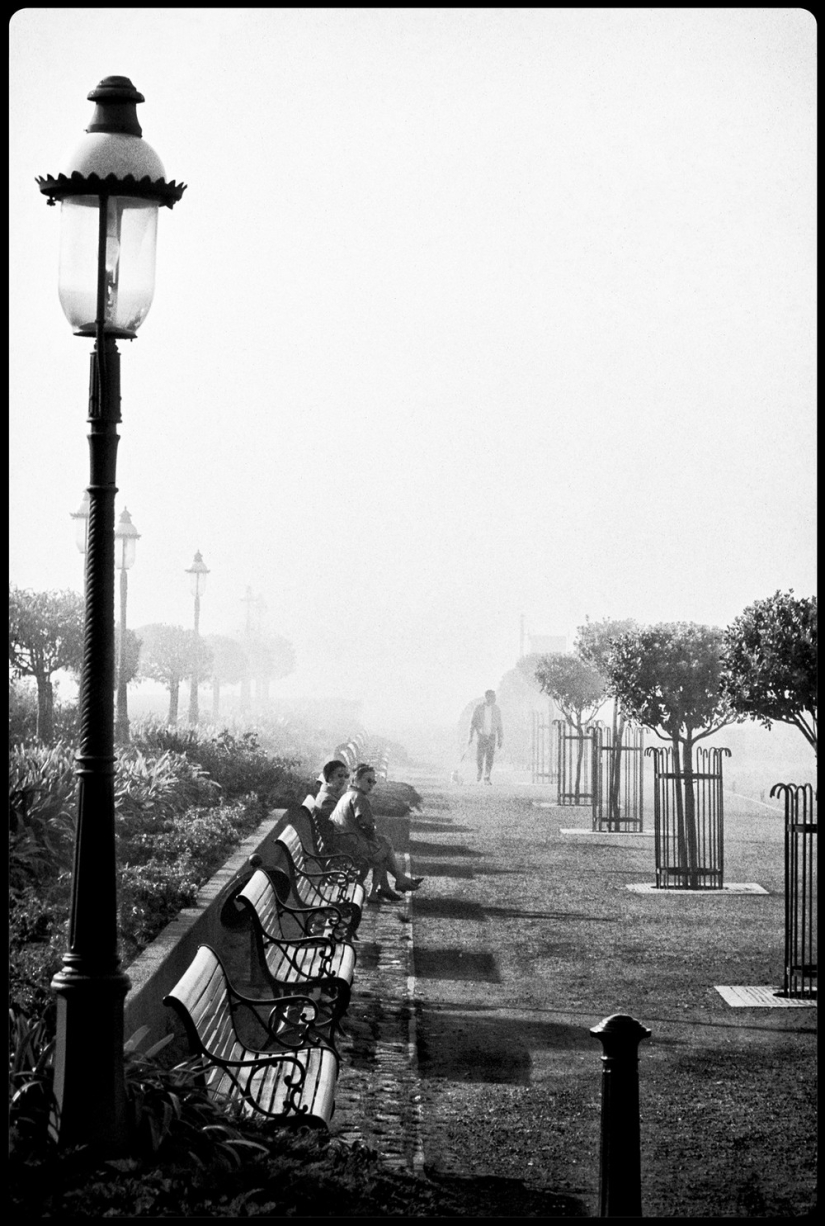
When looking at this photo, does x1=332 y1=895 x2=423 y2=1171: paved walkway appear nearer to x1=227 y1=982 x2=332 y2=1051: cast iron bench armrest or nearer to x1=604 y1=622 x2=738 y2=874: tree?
x1=227 y1=982 x2=332 y2=1051: cast iron bench armrest

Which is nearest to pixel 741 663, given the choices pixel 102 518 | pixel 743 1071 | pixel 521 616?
pixel 743 1071

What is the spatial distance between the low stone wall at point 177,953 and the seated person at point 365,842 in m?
1.41

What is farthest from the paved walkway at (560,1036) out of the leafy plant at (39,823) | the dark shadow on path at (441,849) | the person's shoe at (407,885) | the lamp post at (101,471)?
the leafy plant at (39,823)

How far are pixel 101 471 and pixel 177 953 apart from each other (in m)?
3.57

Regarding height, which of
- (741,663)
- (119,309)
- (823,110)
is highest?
(823,110)

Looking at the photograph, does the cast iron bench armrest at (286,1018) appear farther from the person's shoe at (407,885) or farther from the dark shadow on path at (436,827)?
the dark shadow on path at (436,827)

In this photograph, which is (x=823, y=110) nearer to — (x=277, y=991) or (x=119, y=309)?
(x=119, y=309)

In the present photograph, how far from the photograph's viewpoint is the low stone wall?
A: 269 inches

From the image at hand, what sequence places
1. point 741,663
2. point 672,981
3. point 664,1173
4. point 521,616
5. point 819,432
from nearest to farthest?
point 819,432 < point 664,1173 < point 672,981 < point 741,663 < point 521,616

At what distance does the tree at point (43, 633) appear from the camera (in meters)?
23.5

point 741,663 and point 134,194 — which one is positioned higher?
point 134,194

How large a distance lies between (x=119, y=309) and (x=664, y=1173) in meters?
4.01

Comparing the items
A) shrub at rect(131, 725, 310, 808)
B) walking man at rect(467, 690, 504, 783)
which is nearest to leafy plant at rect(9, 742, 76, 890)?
shrub at rect(131, 725, 310, 808)

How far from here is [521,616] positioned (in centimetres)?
6856
